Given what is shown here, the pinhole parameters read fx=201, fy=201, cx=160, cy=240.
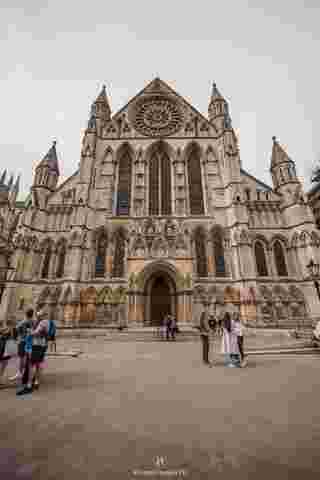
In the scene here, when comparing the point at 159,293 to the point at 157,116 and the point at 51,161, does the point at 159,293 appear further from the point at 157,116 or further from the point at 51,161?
the point at 157,116

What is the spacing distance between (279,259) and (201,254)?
6.92 metres

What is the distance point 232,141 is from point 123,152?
39.2 ft

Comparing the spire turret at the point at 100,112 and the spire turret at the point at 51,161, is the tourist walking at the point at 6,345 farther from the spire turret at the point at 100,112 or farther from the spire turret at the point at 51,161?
the spire turret at the point at 100,112

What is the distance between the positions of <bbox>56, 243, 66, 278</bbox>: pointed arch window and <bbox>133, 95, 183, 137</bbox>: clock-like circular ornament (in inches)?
620

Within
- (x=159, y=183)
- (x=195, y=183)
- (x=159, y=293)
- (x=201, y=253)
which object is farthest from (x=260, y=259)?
(x=159, y=183)

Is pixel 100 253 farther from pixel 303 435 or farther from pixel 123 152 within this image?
pixel 303 435

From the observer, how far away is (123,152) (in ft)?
75.0

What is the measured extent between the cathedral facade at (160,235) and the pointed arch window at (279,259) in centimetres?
19

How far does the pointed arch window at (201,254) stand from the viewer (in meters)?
17.8

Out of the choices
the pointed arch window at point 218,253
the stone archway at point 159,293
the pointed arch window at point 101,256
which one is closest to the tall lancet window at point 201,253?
the pointed arch window at point 218,253

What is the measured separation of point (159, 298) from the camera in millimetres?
17562

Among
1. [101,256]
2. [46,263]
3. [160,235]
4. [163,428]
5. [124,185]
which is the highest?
[124,185]

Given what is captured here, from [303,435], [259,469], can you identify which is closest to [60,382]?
[259,469]

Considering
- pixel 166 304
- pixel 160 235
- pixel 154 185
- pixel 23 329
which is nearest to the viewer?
pixel 23 329
